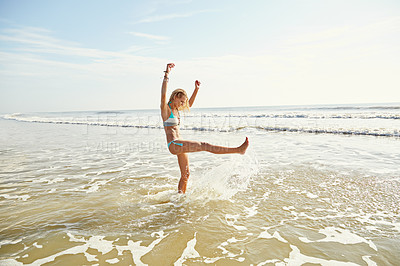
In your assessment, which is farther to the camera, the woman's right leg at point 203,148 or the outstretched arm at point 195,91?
the outstretched arm at point 195,91

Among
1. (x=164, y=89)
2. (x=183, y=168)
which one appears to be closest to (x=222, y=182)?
(x=183, y=168)

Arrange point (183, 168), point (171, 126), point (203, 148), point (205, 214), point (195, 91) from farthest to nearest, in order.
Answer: point (195, 91) → point (183, 168) → point (171, 126) → point (203, 148) → point (205, 214)

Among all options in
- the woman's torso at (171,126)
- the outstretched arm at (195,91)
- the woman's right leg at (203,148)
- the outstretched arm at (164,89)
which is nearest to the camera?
the outstretched arm at (164,89)

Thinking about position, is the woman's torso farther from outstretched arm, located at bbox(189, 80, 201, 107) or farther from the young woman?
outstretched arm, located at bbox(189, 80, 201, 107)

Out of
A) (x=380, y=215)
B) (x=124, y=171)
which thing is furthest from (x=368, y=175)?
(x=124, y=171)

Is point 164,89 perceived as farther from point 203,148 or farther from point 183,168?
point 183,168

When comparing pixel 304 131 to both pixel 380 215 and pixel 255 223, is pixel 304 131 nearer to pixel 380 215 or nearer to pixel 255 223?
pixel 380 215

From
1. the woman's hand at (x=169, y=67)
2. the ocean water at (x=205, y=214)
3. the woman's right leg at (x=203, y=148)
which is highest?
the woman's hand at (x=169, y=67)

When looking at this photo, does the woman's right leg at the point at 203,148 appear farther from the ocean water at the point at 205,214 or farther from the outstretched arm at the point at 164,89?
the ocean water at the point at 205,214

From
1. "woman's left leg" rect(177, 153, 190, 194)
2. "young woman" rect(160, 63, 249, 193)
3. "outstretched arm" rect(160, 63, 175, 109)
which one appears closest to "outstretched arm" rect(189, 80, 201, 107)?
"young woman" rect(160, 63, 249, 193)

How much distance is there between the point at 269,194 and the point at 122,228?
3008mm

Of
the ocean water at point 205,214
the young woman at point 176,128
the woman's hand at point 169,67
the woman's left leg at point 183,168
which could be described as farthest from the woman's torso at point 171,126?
the ocean water at point 205,214

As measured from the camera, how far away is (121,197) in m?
4.73

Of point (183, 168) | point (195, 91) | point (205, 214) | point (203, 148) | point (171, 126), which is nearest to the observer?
point (205, 214)
